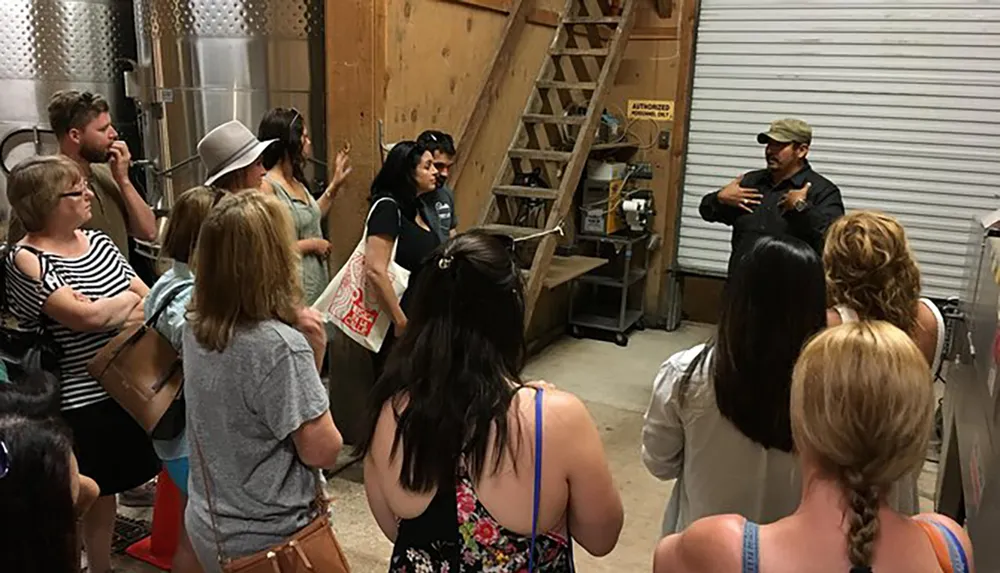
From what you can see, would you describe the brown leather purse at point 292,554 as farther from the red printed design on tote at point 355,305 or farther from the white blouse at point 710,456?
the red printed design on tote at point 355,305

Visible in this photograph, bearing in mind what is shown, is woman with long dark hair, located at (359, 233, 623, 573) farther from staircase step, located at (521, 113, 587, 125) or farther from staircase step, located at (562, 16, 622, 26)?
staircase step, located at (562, 16, 622, 26)

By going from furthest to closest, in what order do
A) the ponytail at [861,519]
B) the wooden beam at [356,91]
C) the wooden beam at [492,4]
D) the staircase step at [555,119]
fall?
the staircase step at [555,119]
the wooden beam at [492,4]
the wooden beam at [356,91]
the ponytail at [861,519]

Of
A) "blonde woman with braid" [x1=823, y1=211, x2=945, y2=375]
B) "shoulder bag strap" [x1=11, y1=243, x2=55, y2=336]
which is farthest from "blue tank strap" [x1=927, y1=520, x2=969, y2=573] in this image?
"shoulder bag strap" [x1=11, y1=243, x2=55, y2=336]

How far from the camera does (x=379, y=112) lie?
3.65 m

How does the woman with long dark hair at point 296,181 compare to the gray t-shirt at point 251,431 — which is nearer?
the gray t-shirt at point 251,431

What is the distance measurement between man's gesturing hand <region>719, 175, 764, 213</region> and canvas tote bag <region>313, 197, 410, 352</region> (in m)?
1.85

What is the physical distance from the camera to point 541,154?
4.98 meters

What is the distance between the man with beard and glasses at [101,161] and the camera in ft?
10.5

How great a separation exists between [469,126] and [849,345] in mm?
3432

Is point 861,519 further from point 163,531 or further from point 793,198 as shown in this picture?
point 793,198

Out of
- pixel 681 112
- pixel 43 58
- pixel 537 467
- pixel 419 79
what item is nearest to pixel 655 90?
pixel 681 112

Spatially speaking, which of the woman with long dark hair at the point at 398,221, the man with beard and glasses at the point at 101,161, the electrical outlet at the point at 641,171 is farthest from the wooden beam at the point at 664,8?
the man with beard and glasses at the point at 101,161

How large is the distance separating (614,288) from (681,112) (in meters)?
1.54

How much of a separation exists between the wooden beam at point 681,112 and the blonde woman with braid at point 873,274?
4.24 metres
